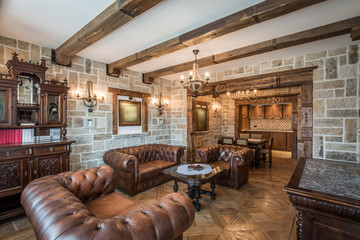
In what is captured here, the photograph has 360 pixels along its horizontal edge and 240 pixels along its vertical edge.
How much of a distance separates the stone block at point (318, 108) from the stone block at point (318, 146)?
0.40 m

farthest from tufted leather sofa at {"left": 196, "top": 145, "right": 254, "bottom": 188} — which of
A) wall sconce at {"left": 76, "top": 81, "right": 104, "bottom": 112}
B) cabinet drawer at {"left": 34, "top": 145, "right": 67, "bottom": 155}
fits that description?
cabinet drawer at {"left": 34, "top": 145, "right": 67, "bottom": 155}

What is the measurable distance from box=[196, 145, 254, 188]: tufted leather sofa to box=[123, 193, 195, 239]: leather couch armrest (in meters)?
2.35

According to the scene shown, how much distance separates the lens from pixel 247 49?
2967 millimetres

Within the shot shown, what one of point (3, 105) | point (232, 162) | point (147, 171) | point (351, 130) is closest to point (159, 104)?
point (147, 171)

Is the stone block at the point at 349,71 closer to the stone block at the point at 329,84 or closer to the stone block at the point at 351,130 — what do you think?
the stone block at the point at 329,84

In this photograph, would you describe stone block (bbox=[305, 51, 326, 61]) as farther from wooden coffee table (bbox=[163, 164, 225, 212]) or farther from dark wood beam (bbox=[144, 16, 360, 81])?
wooden coffee table (bbox=[163, 164, 225, 212])

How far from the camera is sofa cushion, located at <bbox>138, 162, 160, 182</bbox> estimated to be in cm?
332

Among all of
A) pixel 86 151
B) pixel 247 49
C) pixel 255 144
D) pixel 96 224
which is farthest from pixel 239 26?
pixel 255 144

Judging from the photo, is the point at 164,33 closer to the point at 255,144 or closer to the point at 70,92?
the point at 70,92

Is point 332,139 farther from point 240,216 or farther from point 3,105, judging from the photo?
point 3,105

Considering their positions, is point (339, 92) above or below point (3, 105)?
above

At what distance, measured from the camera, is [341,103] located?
2932mm

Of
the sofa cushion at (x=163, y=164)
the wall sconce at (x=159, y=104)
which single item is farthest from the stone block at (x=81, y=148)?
the wall sconce at (x=159, y=104)

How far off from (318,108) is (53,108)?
467cm
